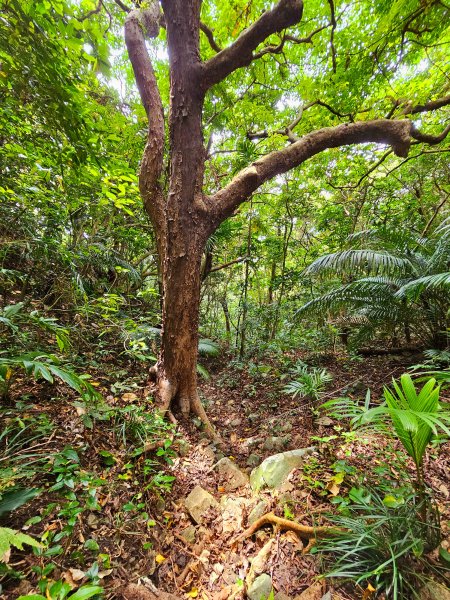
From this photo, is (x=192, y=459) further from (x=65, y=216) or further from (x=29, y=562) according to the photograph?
(x=65, y=216)

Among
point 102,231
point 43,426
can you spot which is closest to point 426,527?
point 43,426

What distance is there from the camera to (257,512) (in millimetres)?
1652

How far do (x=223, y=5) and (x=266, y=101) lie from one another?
1496mm

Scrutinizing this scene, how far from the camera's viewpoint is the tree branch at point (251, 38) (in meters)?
1.93

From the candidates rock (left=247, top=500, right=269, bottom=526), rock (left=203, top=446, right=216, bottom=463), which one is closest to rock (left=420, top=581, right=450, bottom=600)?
rock (left=247, top=500, right=269, bottom=526)

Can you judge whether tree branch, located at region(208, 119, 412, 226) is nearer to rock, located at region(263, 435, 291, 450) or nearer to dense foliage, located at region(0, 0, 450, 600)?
dense foliage, located at region(0, 0, 450, 600)

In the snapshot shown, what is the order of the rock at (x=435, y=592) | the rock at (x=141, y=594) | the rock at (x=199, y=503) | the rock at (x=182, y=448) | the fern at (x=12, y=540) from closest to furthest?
1. the fern at (x=12, y=540)
2. the rock at (x=435, y=592)
3. the rock at (x=141, y=594)
4. the rock at (x=199, y=503)
5. the rock at (x=182, y=448)

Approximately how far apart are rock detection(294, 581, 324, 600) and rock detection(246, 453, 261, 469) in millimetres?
1022

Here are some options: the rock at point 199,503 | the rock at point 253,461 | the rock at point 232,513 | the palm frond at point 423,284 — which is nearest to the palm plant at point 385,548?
the rock at point 232,513

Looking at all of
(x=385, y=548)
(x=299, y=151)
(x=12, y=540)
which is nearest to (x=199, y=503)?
(x=385, y=548)

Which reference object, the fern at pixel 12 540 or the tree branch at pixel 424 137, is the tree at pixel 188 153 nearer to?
the tree branch at pixel 424 137

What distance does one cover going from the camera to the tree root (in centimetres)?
136

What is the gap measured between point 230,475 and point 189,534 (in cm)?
53

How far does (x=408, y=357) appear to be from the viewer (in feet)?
10.5
